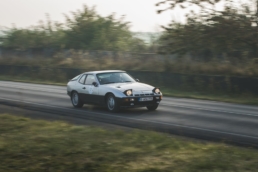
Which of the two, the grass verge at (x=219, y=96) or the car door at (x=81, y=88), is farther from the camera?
the grass verge at (x=219, y=96)

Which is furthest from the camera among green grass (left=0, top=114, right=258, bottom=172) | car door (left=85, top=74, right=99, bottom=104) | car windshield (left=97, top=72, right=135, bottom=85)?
car windshield (left=97, top=72, right=135, bottom=85)

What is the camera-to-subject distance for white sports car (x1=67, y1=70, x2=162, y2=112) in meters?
15.5

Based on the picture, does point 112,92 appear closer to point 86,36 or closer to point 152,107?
point 152,107

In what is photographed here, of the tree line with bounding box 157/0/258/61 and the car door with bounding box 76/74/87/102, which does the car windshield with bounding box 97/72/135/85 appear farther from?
the tree line with bounding box 157/0/258/61

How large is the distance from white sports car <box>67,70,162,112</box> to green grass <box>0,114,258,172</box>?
16.7 feet

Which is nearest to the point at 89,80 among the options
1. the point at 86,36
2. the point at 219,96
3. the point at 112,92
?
the point at 112,92

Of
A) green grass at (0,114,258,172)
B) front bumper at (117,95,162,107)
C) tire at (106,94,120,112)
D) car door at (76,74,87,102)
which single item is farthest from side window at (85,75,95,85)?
green grass at (0,114,258,172)

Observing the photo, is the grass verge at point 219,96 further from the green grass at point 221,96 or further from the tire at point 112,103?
the tire at point 112,103

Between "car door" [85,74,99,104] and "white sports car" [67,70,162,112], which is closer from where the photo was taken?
"white sports car" [67,70,162,112]

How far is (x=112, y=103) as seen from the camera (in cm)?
1581

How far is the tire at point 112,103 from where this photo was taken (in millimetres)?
15586

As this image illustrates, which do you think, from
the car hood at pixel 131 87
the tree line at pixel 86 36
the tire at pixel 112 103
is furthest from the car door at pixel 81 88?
the tree line at pixel 86 36

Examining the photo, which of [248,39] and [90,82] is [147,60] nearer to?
[248,39]

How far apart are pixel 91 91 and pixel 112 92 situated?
1301 millimetres
